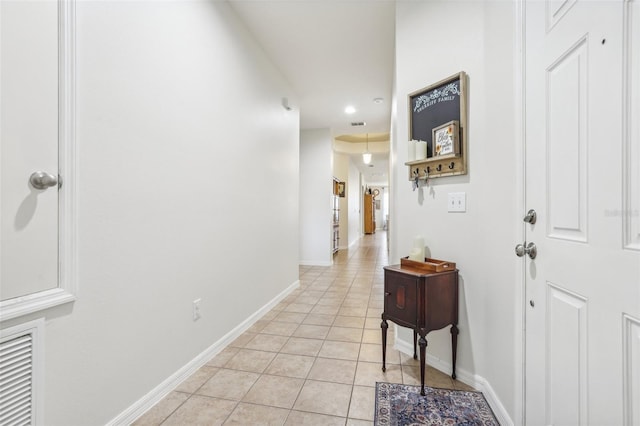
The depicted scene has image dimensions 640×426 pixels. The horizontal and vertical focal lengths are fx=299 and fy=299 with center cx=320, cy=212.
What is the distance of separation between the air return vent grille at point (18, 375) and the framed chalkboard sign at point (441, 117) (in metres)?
2.06

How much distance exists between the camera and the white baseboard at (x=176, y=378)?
1.45 m

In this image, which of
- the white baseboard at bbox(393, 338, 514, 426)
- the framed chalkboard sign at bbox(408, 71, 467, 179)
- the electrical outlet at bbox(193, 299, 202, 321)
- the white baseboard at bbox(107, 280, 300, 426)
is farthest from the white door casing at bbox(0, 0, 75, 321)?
the white baseboard at bbox(393, 338, 514, 426)

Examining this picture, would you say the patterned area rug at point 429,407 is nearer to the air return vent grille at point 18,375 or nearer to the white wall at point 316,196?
the air return vent grille at point 18,375

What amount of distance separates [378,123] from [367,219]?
9072 millimetres

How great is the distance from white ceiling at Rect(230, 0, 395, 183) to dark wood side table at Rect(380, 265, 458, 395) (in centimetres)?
217

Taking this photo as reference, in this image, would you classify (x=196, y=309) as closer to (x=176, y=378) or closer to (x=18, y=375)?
(x=176, y=378)

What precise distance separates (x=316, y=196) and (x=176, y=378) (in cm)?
439

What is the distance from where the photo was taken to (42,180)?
3.49ft

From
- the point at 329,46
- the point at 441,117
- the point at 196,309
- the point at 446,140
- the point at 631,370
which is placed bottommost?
the point at 196,309

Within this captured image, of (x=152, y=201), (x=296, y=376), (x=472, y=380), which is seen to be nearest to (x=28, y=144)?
(x=152, y=201)

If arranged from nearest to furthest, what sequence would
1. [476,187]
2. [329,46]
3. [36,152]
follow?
1. [36,152]
2. [476,187]
3. [329,46]

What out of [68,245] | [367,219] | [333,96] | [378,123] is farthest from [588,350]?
[367,219]

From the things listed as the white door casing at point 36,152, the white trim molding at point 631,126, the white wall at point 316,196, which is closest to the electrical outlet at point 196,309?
the white door casing at point 36,152

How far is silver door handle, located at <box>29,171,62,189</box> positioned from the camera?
1.05 m
